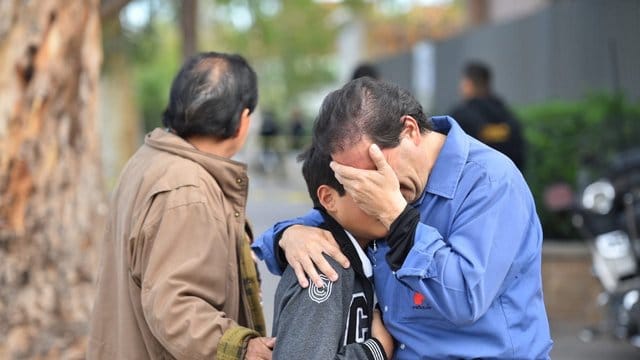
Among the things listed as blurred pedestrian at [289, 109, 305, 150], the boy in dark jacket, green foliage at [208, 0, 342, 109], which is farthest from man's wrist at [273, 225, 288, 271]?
blurred pedestrian at [289, 109, 305, 150]

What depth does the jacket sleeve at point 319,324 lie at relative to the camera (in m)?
2.70

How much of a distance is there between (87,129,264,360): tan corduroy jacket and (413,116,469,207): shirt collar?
30.5 inches

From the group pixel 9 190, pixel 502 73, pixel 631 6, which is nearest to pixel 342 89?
pixel 9 190

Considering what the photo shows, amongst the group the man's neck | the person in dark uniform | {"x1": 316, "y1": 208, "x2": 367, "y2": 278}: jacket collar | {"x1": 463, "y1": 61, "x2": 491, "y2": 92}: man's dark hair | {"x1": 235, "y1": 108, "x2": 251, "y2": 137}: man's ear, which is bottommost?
the person in dark uniform

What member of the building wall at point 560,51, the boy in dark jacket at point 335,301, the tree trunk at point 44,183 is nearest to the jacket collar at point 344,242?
the boy in dark jacket at point 335,301

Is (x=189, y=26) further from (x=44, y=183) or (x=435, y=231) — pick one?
(x=435, y=231)

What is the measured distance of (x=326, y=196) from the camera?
2.88 meters

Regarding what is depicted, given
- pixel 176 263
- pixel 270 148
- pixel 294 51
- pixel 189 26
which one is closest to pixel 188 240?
pixel 176 263

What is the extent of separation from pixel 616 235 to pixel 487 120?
1580 mm

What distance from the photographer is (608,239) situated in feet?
25.3

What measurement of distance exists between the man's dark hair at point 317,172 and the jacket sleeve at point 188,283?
447 millimetres

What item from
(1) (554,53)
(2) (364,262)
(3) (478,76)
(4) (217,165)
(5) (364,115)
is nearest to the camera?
(5) (364,115)

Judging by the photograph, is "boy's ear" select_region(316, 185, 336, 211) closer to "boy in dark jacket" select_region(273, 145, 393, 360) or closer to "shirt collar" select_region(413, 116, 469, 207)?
"boy in dark jacket" select_region(273, 145, 393, 360)

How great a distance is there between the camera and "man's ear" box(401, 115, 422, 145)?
271 cm
